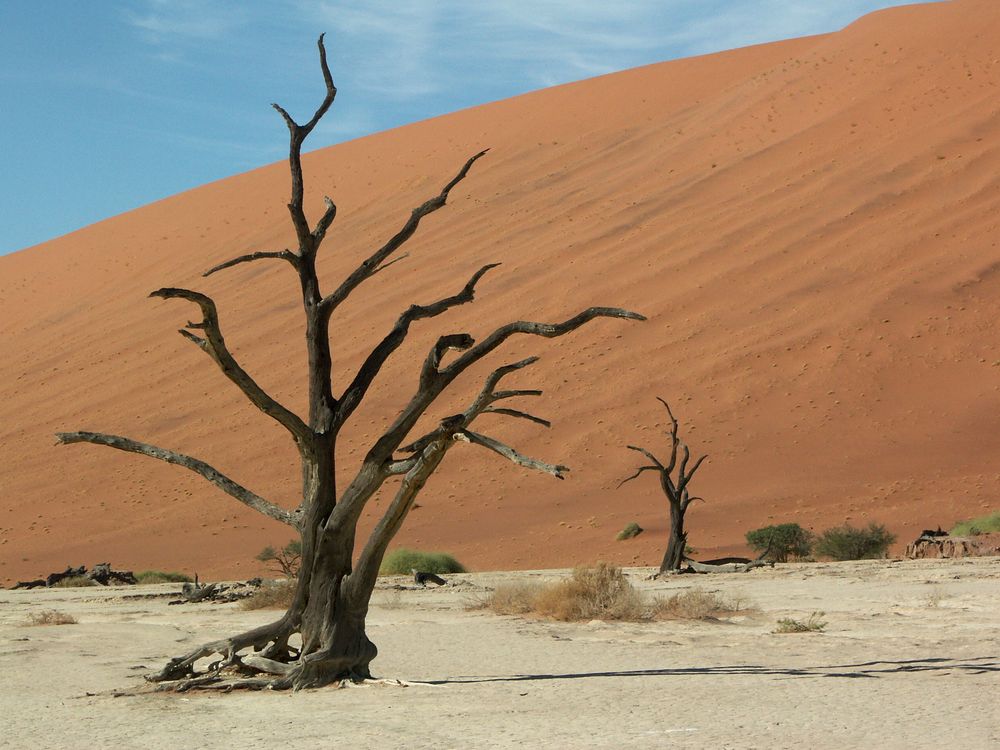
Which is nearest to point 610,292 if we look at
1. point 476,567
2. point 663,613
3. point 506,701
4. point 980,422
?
point 980,422

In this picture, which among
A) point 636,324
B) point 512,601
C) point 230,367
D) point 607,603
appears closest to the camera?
point 230,367

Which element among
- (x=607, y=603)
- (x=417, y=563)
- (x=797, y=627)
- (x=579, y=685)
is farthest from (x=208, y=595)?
(x=579, y=685)

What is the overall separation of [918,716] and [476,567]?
56.4 ft

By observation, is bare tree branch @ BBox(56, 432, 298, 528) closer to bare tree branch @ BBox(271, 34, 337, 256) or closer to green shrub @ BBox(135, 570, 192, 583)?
bare tree branch @ BBox(271, 34, 337, 256)

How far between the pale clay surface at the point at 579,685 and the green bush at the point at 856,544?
6.63 meters

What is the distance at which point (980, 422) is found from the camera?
27.2 meters

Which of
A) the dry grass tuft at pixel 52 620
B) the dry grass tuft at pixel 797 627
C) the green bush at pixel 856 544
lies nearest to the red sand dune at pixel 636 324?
the green bush at pixel 856 544

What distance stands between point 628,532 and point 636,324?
11859 millimetres

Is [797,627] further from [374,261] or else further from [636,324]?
[636,324]

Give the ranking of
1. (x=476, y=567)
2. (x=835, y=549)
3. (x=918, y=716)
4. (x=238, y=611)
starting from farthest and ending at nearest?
(x=476, y=567), (x=835, y=549), (x=238, y=611), (x=918, y=716)

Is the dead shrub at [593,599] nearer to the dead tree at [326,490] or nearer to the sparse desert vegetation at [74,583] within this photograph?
the dead tree at [326,490]

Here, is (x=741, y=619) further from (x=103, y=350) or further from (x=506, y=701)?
(x=103, y=350)

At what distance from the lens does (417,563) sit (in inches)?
853

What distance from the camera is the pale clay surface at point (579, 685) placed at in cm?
639
